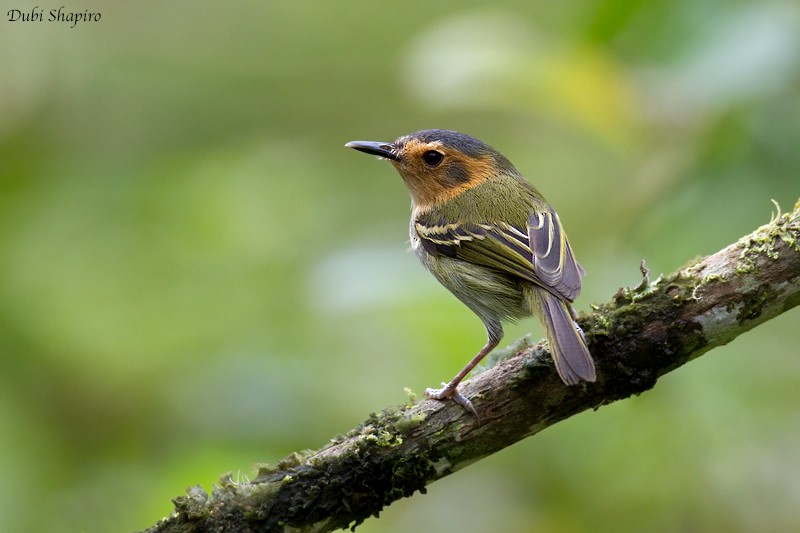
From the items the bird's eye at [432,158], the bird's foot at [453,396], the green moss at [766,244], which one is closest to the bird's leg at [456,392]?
the bird's foot at [453,396]

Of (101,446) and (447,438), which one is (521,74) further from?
(101,446)

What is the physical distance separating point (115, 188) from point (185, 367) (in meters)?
1.89

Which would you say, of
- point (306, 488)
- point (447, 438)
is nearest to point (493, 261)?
point (447, 438)

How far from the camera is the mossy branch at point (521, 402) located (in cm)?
293

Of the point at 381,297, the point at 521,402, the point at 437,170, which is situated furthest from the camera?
the point at 437,170

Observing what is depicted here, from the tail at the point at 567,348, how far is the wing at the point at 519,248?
25 cm

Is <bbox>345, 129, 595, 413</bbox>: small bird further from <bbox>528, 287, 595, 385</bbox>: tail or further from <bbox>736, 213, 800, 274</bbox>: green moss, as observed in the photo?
<bbox>736, 213, 800, 274</bbox>: green moss

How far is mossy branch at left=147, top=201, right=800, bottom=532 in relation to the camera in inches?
115

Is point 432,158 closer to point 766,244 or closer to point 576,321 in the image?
point 576,321

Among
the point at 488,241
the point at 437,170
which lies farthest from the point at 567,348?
the point at 437,170

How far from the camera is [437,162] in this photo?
4711mm

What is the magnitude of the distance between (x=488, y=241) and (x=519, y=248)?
0.18 meters

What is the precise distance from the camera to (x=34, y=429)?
177 inches

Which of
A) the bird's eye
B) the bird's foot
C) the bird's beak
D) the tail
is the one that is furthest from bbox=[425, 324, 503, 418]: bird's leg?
the bird's beak
